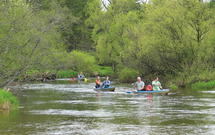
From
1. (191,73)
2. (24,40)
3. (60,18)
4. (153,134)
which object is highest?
(60,18)

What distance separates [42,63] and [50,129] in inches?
344

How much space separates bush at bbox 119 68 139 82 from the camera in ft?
142

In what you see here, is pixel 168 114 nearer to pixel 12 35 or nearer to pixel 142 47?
pixel 12 35

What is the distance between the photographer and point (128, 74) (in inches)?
Result: 1767

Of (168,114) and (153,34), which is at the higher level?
(153,34)

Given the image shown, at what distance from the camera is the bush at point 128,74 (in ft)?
142

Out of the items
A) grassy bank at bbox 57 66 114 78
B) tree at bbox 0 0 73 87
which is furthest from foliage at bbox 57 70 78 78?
tree at bbox 0 0 73 87

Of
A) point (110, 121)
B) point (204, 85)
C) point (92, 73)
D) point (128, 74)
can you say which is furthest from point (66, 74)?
point (110, 121)

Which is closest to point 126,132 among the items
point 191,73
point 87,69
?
point 191,73

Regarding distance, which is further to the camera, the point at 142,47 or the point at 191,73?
the point at 142,47

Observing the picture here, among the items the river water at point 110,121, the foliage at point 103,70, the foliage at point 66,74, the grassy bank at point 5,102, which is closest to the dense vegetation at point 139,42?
the grassy bank at point 5,102

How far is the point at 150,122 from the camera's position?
43.0 ft

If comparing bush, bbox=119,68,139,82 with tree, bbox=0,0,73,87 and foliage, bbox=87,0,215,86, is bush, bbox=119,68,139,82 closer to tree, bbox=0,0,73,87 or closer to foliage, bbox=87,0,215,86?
foliage, bbox=87,0,215,86

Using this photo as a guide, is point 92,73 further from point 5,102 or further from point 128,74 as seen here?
point 5,102
